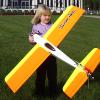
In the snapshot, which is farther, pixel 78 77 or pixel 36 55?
pixel 36 55

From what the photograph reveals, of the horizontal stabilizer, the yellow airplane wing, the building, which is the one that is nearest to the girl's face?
the yellow airplane wing

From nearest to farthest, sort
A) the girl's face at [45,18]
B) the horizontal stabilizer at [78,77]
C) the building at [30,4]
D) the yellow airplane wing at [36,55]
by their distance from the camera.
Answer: the horizontal stabilizer at [78,77] < the yellow airplane wing at [36,55] < the girl's face at [45,18] < the building at [30,4]

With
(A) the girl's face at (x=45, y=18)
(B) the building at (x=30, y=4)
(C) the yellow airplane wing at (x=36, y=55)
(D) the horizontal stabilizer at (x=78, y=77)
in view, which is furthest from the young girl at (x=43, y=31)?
(B) the building at (x=30, y=4)

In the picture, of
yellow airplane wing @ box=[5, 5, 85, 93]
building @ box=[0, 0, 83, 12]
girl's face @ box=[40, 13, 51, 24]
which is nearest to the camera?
yellow airplane wing @ box=[5, 5, 85, 93]

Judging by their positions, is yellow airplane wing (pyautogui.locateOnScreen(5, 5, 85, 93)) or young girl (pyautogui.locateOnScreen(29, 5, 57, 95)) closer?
yellow airplane wing (pyautogui.locateOnScreen(5, 5, 85, 93))

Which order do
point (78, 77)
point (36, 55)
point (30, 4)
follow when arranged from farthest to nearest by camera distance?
point (30, 4) < point (36, 55) < point (78, 77)

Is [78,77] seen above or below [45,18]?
below

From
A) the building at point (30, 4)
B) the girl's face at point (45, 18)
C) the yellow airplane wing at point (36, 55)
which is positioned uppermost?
the girl's face at point (45, 18)

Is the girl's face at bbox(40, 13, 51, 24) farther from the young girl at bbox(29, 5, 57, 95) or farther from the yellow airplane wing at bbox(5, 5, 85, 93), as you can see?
the yellow airplane wing at bbox(5, 5, 85, 93)

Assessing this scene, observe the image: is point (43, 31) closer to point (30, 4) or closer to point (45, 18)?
point (45, 18)

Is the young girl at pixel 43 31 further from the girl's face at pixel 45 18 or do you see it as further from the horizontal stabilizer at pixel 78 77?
the horizontal stabilizer at pixel 78 77

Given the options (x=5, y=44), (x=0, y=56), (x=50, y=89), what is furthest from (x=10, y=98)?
(x=5, y=44)

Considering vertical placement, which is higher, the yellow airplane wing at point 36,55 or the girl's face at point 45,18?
the girl's face at point 45,18

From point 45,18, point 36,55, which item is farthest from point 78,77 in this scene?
point 45,18
